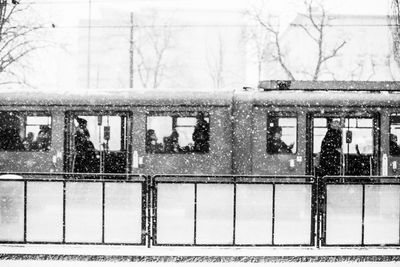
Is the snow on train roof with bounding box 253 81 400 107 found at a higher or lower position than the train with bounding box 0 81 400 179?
higher

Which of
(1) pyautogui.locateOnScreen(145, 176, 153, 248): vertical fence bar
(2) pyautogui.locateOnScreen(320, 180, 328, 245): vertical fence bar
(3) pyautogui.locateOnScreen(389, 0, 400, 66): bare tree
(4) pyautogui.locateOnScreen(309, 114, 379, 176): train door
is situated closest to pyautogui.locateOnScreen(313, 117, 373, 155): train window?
(4) pyautogui.locateOnScreen(309, 114, 379, 176): train door

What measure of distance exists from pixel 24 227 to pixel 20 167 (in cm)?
794

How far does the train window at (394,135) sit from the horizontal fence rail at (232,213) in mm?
7973

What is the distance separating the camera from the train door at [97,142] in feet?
52.7

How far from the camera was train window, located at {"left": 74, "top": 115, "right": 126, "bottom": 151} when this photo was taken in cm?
1613

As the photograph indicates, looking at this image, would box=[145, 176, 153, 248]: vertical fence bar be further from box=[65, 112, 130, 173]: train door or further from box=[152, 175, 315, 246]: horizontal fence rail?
box=[65, 112, 130, 173]: train door

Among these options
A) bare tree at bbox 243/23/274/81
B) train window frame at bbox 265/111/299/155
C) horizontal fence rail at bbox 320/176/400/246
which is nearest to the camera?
horizontal fence rail at bbox 320/176/400/246

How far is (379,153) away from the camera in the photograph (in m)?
15.6

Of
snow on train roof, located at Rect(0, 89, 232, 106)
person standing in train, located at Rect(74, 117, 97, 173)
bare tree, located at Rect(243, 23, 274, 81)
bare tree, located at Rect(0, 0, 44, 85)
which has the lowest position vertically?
person standing in train, located at Rect(74, 117, 97, 173)

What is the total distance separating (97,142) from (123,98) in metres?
1.61

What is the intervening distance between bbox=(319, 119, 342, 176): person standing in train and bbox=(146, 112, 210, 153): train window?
3.57 metres

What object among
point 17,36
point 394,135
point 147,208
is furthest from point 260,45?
point 147,208

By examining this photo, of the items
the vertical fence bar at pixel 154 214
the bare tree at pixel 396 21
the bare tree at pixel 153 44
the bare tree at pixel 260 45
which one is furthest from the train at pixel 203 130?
the bare tree at pixel 260 45

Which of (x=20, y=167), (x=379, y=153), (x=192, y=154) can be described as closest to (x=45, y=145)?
Answer: (x=20, y=167)
